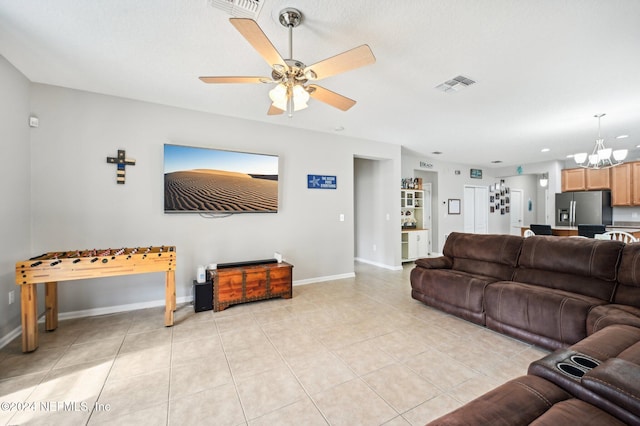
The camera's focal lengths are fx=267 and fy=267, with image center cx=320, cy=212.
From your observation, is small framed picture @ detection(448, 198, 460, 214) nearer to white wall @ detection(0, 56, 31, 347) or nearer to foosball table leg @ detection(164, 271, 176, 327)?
foosball table leg @ detection(164, 271, 176, 327)

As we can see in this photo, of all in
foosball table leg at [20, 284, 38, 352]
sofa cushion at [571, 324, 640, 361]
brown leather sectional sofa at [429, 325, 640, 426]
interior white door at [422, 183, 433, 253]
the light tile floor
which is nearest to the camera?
brown leather sectional sofa at [429, 325, 640, 426]

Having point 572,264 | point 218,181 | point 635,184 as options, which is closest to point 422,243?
point 572,264

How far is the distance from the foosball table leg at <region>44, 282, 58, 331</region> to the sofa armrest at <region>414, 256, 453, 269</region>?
4.21 metres

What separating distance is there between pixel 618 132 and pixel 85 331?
819 centimetres

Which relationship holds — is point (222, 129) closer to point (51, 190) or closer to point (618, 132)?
point (51, 190)

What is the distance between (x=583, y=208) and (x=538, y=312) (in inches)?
229

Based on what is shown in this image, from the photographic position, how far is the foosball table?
2334 millimetres

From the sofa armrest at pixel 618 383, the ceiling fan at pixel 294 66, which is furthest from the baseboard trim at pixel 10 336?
the sofa armrest at pixel 618 383

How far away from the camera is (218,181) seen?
3.78 meters

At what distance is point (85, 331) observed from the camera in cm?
279

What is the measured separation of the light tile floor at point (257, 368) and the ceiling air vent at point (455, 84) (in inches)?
104

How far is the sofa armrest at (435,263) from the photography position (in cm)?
360

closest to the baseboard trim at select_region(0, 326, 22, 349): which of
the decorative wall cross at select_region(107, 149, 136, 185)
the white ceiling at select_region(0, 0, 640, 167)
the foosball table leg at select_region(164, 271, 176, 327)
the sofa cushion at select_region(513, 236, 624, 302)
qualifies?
the foosball table leg at select_region(164, 271, 176, 327)

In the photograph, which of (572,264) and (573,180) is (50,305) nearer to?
(572,264)
